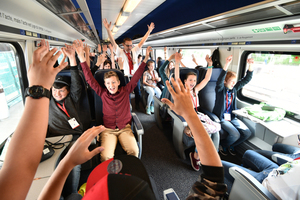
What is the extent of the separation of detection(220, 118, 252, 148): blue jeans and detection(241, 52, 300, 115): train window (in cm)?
81

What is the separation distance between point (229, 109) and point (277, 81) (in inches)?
47.6

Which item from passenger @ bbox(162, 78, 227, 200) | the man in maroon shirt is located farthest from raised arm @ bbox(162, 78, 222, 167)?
the man in maroon shirt

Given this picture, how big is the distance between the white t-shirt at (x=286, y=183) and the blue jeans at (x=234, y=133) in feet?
5.86

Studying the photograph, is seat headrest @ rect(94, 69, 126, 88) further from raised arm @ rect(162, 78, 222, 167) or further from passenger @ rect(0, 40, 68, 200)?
passenger @ rect(0, 40, 68, 200)

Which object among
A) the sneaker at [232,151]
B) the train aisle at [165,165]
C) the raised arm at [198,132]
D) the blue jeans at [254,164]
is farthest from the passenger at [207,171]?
the sneaker at [232,151]

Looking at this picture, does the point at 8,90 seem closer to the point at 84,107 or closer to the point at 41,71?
the point at 84,107

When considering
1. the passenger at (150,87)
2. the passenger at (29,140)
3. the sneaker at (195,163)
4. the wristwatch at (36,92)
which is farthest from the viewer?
the passenger at (150,87)

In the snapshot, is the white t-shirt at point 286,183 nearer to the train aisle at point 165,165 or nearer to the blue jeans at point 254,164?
the blue jeans at point 254,164

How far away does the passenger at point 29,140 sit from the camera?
0.43 m

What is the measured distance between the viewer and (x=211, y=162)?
0.74 metres

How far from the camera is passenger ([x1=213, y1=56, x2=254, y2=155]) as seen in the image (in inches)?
120

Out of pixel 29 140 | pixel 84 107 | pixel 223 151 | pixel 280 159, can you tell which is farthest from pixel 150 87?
pixel 29 140

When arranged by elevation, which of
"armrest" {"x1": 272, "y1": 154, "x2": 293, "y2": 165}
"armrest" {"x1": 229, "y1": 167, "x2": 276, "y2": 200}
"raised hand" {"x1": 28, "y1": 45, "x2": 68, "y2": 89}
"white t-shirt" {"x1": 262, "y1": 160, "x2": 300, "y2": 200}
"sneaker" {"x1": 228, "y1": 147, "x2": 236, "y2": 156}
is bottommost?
"sneaker" {"x1": 228, "y1": 147, "x2": 236, "y2": 156}

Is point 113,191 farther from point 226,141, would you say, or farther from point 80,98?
point 226,141
